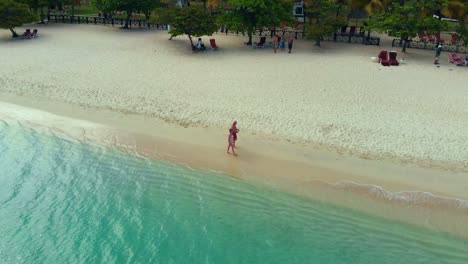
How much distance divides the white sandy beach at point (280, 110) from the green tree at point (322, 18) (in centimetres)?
143

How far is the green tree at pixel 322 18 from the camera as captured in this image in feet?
103

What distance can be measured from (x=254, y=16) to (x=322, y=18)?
652 centimetres

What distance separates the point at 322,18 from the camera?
3397 centimetres

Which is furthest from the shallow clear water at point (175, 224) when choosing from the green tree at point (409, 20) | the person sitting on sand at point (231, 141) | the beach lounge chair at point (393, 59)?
the green tree at point (409, 20)

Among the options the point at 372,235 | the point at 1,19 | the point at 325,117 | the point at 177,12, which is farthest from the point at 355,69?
the point at 1,19

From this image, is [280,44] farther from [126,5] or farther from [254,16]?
[126,5]

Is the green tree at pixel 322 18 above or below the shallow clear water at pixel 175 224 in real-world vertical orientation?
above

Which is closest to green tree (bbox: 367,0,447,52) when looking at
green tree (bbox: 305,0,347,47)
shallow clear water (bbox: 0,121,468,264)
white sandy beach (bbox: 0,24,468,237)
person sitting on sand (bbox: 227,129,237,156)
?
white sandy beach (bbox: 0,24,468,237)

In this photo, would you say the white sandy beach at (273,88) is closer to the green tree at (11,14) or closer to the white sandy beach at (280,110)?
the white sandy beach at (280,110)

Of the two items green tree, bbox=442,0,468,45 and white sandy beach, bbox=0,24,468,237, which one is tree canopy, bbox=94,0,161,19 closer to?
white sandy beach, bbox=0,24,468,237

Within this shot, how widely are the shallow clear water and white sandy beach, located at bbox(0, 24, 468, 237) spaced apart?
1.01m

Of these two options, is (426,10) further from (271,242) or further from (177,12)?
(271,242)

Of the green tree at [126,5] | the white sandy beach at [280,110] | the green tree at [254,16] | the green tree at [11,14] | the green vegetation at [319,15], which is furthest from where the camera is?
the green tree at [126,5]

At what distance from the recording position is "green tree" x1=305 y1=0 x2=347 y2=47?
103 feet
